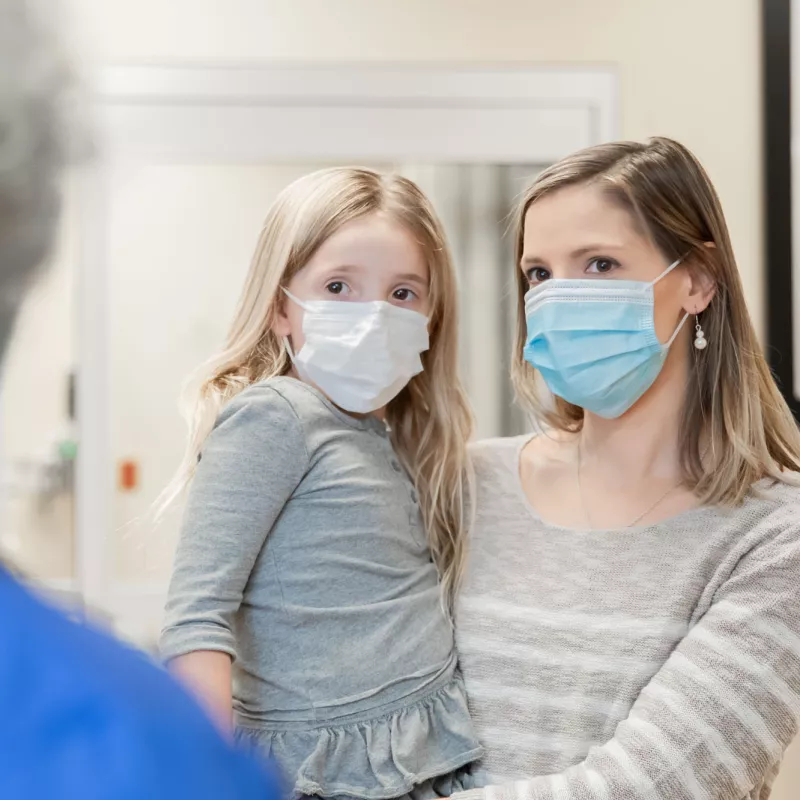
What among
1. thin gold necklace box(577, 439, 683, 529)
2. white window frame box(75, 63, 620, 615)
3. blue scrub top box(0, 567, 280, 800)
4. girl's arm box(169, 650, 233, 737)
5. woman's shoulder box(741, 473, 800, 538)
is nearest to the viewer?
blue scrub top box(0, 567, 280, 800)

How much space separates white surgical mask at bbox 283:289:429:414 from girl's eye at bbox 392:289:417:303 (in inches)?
1.3

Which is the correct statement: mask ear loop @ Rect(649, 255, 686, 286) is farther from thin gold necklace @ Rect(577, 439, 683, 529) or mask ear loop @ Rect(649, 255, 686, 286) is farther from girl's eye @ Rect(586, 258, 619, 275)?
thin gold necklace @ Rect(577, 439, 683, 529)

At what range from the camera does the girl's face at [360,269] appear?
4.25 ft

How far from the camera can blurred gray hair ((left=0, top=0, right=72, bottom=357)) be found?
417 mm

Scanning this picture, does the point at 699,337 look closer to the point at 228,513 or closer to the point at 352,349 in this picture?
the point at 352,349

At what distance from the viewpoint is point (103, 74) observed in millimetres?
483

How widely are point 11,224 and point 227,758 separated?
24 centimetres

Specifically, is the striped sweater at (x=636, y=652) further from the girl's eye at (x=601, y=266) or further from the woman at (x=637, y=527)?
the girl's eye at (x=601, y=266)

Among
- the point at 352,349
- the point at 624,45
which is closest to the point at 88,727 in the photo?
the point at 352,349

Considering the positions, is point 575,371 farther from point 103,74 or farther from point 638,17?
point 638,17

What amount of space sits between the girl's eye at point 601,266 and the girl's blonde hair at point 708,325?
62 millimetres

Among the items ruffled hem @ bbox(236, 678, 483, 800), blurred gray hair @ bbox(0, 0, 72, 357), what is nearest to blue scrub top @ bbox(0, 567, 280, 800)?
blurred gray hair @ bbox(0, 0, 72, 357)

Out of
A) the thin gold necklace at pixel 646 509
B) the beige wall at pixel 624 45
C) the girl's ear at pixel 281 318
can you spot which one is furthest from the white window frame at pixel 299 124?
the thin gold necklace at pixel 646 509

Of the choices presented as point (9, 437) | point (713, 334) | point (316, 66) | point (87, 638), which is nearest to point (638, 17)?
point (316, 66)
